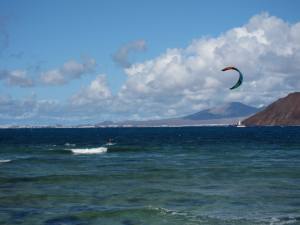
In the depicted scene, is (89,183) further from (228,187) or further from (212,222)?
(212,222)

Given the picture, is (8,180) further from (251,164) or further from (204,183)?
(251,164)

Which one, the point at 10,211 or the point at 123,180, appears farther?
the point at 123,180

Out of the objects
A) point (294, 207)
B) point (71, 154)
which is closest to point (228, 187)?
point (294, 207)

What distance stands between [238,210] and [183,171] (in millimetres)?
21253

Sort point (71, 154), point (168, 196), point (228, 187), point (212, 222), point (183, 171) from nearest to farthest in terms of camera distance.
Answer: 1. point (212, 222)
2. point (168, 196)
3. point (228, 187)
4. point (183, 171)
5. point (71, 154)

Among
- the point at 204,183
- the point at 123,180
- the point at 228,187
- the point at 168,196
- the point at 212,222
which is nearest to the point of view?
the point at 212,222

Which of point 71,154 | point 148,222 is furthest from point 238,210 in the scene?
point 71,154

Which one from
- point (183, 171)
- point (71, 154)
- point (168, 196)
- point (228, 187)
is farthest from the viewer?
point (71, 154)

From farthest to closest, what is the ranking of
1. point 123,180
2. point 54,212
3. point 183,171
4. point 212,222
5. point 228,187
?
point 183,171
point 123,180
point 228,187
point 54,212
point 212,222

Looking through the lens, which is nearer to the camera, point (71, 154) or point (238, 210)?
point (238, 210)

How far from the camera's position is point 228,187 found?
3769cm

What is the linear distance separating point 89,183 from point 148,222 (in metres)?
16.0

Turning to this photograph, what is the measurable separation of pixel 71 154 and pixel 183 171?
31.9 metres

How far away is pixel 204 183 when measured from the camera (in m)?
40.2
